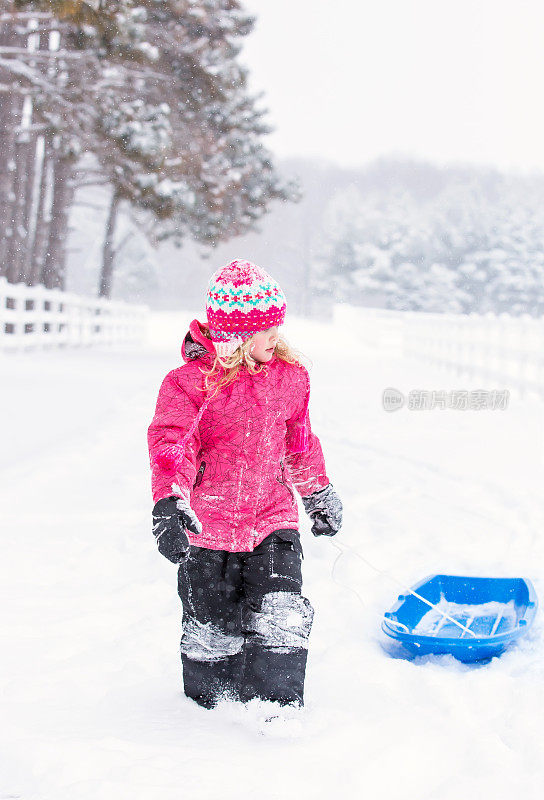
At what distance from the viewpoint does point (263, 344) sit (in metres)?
2.67

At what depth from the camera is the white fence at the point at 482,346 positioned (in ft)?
39.9

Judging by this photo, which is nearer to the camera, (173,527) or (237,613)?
(173,527)

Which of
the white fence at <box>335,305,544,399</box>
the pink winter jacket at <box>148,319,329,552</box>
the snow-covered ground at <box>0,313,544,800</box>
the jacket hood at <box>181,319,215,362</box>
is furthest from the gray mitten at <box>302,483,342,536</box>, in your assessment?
the white fence at <box>335,305,544,399</box>

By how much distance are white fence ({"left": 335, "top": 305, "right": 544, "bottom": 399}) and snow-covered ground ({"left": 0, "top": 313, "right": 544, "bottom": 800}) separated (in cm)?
547

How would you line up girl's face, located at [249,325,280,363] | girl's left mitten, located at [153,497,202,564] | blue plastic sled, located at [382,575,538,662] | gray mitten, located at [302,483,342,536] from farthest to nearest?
blue plastic sled, located at [382,575,538,662] → gray mitten, located at [302,483,342,536] → girl's face, located at [249,325,280,363] → girl's left mitten, located at [153,497,202,564]

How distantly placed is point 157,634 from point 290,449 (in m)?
0.92

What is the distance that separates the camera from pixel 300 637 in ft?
8.38

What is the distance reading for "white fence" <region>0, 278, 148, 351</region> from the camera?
13.2 m

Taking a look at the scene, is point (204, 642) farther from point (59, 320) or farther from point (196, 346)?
point (59, 320)

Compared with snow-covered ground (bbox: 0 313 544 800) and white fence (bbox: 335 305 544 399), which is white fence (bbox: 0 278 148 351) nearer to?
snow-covered ground (bbox: 0 313 544 800)

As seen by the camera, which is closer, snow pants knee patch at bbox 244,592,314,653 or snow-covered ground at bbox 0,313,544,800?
snow-covered ground at bbox 0,313,544,800

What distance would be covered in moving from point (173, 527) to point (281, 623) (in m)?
0.49

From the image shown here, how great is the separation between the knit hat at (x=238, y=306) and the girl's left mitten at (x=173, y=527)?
530 mm

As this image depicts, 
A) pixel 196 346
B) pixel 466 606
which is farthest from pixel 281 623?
pixel 466 606
